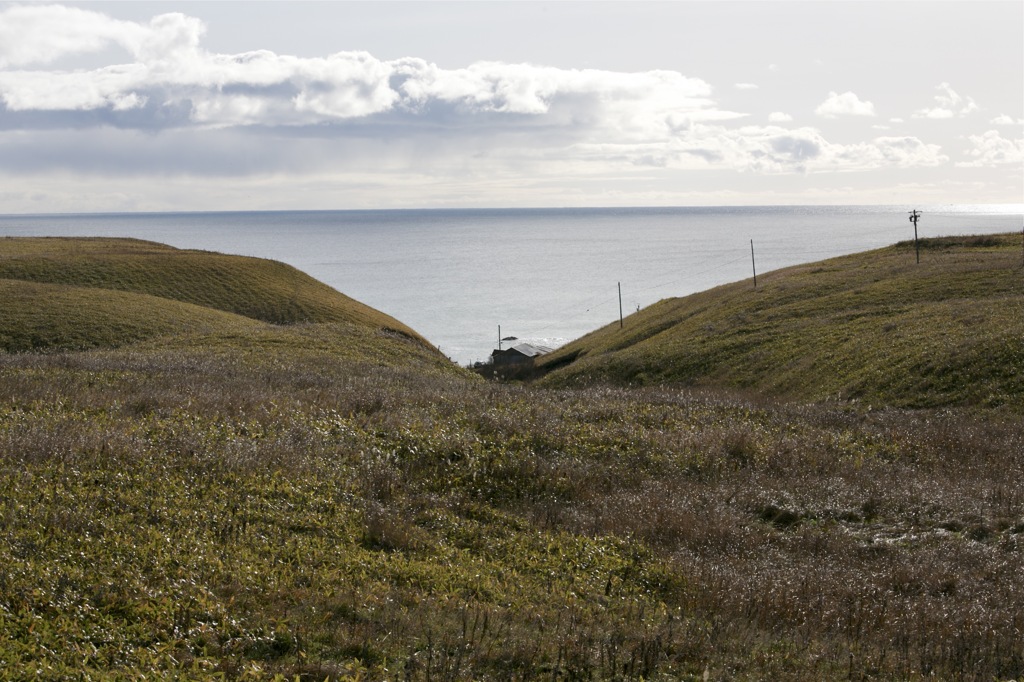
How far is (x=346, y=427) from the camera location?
1627cm

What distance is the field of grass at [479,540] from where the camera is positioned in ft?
24.9

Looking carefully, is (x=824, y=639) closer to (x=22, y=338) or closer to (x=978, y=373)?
(x=978, y=373)

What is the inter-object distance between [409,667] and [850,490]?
397 inches

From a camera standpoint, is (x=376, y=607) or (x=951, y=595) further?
(x=951, y=595)

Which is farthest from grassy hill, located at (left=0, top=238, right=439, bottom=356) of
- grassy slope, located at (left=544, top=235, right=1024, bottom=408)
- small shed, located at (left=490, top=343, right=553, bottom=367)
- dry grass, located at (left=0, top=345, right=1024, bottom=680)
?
dry grass, located at (left=0, top=345, right=1024, bottom=680)

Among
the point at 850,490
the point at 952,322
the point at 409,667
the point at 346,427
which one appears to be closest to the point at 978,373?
the point at 952,322

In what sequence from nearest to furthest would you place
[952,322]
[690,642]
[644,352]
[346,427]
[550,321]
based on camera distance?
1. [690,642]
2. [346,427]
3. [952,322]
4. [644,352]
5. [550,321]

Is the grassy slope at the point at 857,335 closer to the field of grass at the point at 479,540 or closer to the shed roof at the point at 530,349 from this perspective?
the shed roof at the point at 530,349

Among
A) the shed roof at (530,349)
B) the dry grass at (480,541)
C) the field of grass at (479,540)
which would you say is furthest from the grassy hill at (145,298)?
the field of grass at (479,540)

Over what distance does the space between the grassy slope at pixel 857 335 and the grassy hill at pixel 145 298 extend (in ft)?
60.7

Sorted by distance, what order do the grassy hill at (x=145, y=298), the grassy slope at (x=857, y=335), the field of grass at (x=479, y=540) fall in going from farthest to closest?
the grassy hill at (x=145, y=298) → the grassy slope at (x=857, y=335) → the field of grass at (x=479, y=540)

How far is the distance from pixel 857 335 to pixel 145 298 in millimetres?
45158

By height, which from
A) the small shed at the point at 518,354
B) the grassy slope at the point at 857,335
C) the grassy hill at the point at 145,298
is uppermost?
the grassy hill at the point at 145,298

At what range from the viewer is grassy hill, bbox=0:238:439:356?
4741 cm
